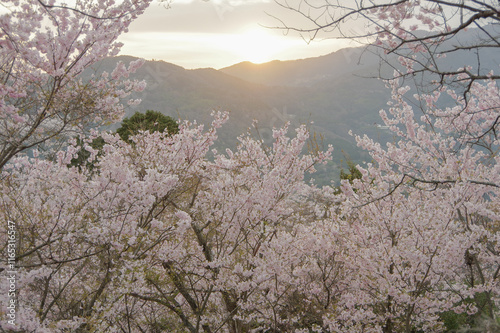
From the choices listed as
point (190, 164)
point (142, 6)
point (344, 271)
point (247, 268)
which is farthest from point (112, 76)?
point (344, 271)

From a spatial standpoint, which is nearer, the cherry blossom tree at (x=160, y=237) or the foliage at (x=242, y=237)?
the cherry blossom tree at (x=160, y=237)

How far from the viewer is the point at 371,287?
31.1 ft

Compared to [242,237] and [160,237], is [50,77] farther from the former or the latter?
[242,237]

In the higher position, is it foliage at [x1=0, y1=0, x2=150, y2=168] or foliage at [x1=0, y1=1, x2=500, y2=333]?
foliage at [x1=0, y1=0, x2=150, y2=168]

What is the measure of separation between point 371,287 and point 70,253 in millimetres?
6755

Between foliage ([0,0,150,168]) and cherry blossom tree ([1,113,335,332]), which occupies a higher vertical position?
foliage ([0,0,150,168])

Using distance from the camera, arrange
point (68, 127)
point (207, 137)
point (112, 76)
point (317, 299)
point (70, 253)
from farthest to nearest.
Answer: point (207, 137) < point (317, 299) < point (112, 76) < point (70, 253) < point (68, 127)

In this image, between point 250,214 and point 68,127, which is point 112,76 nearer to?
point 68,127

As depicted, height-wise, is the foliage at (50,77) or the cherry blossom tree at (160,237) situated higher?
the foliage at (50,77)

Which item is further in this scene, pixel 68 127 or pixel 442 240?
pixel 442 240

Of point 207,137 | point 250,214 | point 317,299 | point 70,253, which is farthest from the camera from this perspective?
point 207,137

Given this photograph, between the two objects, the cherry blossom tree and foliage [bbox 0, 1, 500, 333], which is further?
foliage [bbox 0, 1, 500, 333]

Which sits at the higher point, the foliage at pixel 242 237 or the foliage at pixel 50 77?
the foliage at pixel 50 77

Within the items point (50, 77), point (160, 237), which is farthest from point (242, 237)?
point (50, 77)
